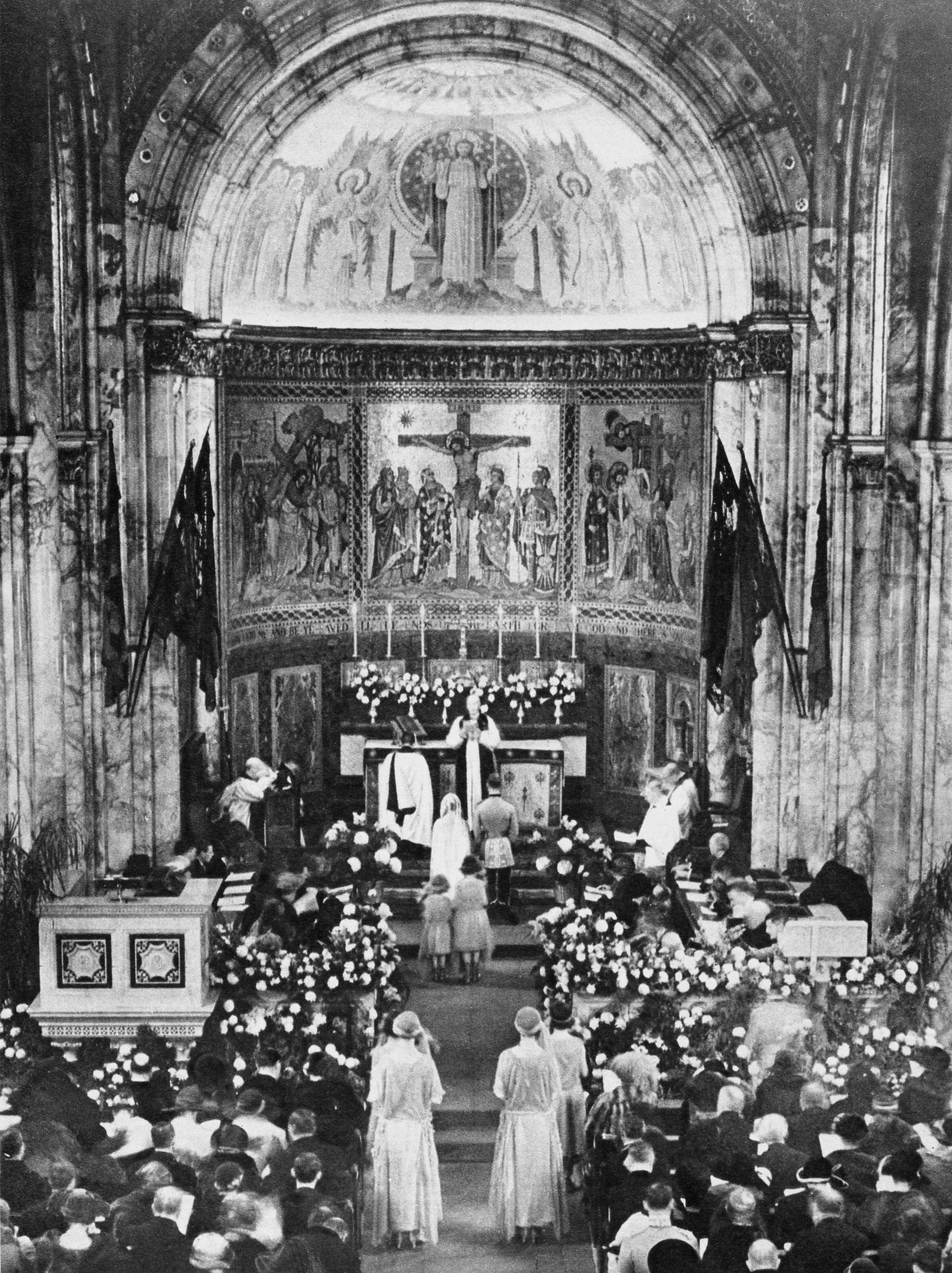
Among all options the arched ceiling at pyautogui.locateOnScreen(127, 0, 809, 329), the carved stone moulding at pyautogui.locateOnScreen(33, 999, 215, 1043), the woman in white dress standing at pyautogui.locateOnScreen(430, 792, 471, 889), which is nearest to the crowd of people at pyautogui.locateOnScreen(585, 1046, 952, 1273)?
the carved stone moulding at pyautogui.locateOnScreen(33, 999, 215, 1043)

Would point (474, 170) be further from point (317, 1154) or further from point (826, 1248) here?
point (826, 1248)

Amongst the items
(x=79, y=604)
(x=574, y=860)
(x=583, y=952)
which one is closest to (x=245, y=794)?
(x=79, y=604)

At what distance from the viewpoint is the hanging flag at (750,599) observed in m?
21.9

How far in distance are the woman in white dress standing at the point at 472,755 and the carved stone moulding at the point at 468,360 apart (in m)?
4.81

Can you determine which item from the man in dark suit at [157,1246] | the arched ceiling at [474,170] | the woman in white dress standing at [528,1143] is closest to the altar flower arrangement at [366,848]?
the arched ceiling at [474,170]

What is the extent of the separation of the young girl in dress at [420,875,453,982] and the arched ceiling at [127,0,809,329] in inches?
279

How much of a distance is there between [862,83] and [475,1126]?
1123 cm

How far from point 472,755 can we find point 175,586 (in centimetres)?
480

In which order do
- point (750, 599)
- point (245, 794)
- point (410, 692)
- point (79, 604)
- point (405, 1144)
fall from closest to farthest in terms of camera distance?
point (405, 1144)
point (79, 604)
point (750, 599)
point (245, 794)
point (410, 692)

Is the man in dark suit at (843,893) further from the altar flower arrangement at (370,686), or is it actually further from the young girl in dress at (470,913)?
→ the altar flower arrangement at (370,686)

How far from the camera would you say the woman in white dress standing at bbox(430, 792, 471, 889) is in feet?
73.2

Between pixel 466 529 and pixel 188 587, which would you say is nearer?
pixel 188 587

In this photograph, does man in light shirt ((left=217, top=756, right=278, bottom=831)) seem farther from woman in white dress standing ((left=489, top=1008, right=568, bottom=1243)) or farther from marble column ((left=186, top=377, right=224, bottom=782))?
woman in white dress standing ((left=489, top=1008, right=568, bottom=1243))

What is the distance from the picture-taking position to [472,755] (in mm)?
25266
